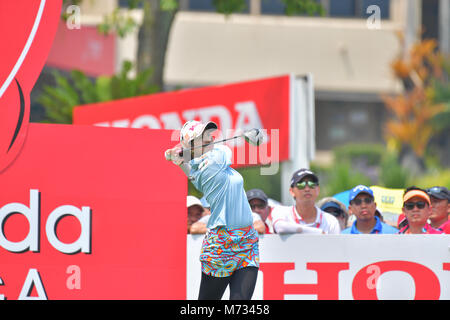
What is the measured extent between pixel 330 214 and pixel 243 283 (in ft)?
8.41

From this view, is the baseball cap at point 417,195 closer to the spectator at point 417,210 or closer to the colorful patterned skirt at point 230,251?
the spectator at point 417,210

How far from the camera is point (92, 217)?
23.1 ft

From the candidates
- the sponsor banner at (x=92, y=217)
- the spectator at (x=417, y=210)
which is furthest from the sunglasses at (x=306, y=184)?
the sponsor banner at (x=92, y=217)

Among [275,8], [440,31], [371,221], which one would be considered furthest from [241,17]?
[371,221]

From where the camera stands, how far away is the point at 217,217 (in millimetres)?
6145

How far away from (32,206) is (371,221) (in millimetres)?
3083

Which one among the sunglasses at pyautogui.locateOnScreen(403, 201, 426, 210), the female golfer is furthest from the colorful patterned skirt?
the sunglasses at pyautogui.locateOnScreen(403, 201, 426, 210)

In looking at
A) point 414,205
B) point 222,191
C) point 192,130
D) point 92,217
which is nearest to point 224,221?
point 222,191

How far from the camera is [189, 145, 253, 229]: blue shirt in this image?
612 cm

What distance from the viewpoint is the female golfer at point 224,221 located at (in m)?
6.12

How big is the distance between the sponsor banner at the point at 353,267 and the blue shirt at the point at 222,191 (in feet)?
5.26

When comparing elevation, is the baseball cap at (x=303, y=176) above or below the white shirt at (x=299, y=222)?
above

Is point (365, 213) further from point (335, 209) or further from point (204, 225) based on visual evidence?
point (204, 225)

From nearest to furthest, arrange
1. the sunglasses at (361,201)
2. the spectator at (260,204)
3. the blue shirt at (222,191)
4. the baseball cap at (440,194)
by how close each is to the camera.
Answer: the blue shirt at (222,191) → the sunglasses at (361,201) → the baseball cap at (440,194) → the spectator at (260,204)
